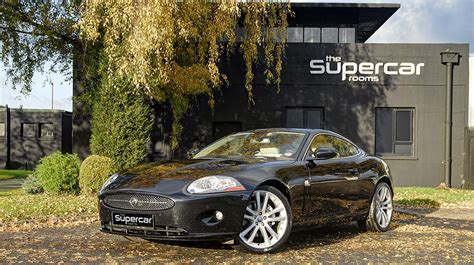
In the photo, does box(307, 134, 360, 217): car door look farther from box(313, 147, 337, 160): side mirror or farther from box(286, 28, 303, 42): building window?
box(286, 28, 303, 42): building window

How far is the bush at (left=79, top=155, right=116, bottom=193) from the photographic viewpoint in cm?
1399

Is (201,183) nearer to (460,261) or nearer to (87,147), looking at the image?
(460,261)

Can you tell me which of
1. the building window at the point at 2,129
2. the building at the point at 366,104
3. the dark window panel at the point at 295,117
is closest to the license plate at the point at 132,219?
the building at the point at 366,104

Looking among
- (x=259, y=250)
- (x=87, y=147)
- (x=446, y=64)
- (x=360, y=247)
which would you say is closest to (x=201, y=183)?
(x=259, y=250)

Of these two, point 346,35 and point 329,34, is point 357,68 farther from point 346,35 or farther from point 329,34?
point 329,34

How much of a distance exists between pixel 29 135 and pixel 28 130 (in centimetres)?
40

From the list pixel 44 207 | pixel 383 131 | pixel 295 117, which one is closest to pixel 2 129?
pixel 295 117

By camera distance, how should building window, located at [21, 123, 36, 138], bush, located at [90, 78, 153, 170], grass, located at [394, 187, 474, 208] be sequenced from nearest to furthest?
grass, located at [394, 187, 474, 208] < bush, located at [90, 78, 153, 170] < building window, located at [21, 123, 36, 138]

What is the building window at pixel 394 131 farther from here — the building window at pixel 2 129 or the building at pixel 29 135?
the building window at pixel 2 129

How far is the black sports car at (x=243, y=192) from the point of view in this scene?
608cm

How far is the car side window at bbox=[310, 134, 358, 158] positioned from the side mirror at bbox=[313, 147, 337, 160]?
0.56ft

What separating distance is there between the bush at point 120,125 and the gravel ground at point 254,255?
7.21m

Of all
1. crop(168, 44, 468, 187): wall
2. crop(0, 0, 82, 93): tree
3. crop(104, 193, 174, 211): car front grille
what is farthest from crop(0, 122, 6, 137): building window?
crop(104, 193, 174, 211): car front grille

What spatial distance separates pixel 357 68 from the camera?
817 inches
